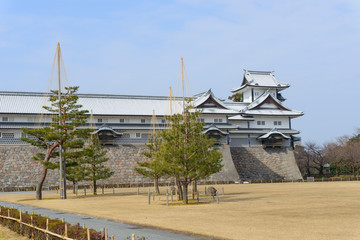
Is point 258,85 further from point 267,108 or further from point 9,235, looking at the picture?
point 9,235

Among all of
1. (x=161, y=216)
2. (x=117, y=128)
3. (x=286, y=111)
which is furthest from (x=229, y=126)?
(x=161, y=216)

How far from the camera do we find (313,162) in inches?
3004

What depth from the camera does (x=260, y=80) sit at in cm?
7456

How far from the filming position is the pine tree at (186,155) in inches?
1055

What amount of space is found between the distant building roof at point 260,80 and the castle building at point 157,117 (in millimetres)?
355

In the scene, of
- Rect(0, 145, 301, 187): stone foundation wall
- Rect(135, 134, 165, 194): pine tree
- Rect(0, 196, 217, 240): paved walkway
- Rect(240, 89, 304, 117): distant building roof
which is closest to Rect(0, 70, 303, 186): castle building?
Rect(240, 89, 304, 117): distant building roof

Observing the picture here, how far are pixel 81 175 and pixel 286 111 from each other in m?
40.0

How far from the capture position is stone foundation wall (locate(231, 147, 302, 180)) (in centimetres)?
6134

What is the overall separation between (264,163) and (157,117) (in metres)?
18.1

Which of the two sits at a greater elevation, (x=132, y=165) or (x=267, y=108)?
(x=267, y=108)

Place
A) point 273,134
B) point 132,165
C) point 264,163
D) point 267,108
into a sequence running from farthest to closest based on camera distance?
1. point 267,108
2. point 273,134
3. point 264,163
4. point 132,165

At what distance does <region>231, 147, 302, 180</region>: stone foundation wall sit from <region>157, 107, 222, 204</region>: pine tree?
33723 millimetres

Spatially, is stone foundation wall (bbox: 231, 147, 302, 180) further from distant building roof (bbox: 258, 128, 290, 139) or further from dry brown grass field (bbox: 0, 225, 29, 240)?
dry brown grass field (bbox: 0, 225, 29, 240)

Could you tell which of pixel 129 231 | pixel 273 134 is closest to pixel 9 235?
pixel 129 231
